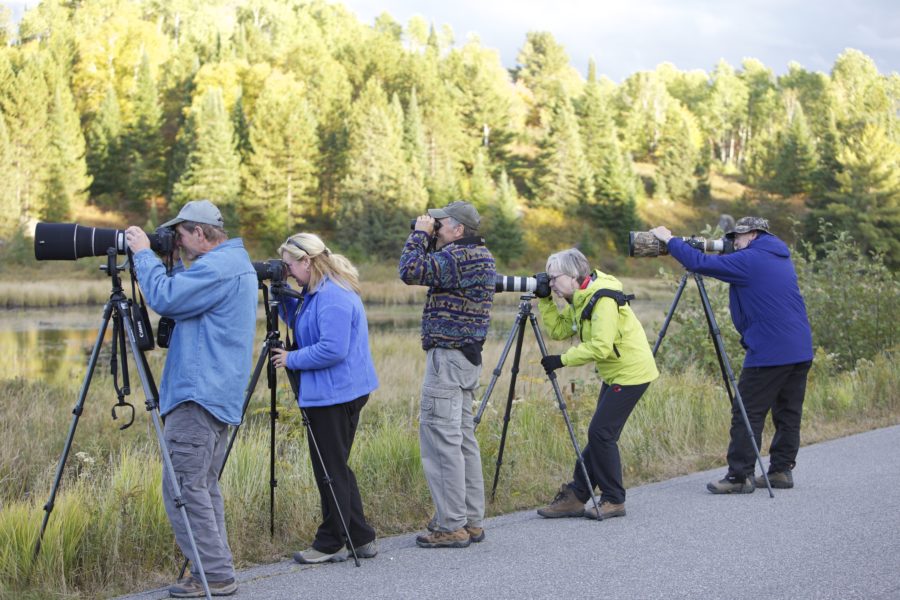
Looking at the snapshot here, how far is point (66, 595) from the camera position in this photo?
4672mm

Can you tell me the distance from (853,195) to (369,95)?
32995mm

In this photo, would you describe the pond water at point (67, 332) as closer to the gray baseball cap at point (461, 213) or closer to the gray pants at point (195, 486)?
the gray baseball cap at point (461, 213)

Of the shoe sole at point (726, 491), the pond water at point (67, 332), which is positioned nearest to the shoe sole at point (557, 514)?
the shoe sole at point (726, 491)

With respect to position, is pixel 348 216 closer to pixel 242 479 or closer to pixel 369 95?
pixel 369 95

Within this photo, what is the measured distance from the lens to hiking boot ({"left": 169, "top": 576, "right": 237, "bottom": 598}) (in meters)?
4.67

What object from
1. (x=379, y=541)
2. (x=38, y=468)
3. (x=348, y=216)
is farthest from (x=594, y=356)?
(x=348, y=216)

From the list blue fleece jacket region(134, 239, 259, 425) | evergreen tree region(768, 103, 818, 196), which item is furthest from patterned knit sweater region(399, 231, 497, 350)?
evergreen tree region(768, 103, 818, 196)

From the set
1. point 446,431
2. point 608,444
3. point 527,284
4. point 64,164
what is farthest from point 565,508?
point 64,164

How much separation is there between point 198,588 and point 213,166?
2271 inches

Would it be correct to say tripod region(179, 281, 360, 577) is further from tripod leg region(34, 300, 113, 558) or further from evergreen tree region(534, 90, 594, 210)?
evergreen tree region(534, 90, 594, 210)

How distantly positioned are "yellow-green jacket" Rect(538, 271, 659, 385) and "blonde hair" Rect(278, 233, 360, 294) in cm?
159

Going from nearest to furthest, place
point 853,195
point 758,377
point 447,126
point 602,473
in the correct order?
1. point 602,473
2. point 758,377
3. point 853,195
4. point 447,126

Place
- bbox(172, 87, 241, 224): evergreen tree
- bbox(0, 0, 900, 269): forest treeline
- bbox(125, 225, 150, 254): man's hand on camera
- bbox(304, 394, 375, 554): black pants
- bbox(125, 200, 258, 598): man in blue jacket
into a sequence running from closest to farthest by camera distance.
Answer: bbox(125, 200, 258, 598): man in blue jacket, bbox(125, 225, 150, 254): man's hand on camera, bbox(304, 394, 375, 554): black pants, bbox(172, 87, 241, 224): evergreen tree, bbox(0, 0, 900, 269): forest treeline

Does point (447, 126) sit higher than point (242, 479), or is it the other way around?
point (447, 126)
